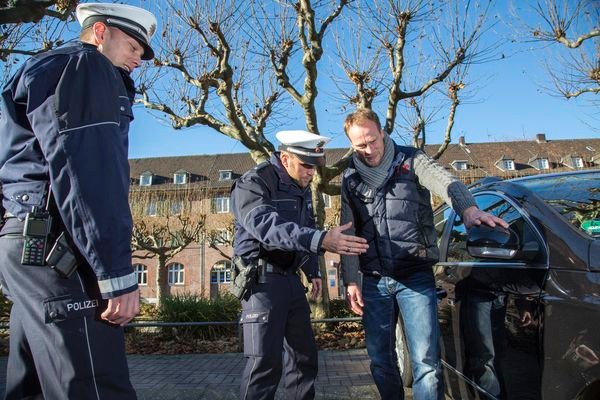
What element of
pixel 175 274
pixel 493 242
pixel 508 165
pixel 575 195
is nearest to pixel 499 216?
pixel 575 195

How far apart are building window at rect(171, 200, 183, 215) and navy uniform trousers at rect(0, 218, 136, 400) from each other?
80.0 ft

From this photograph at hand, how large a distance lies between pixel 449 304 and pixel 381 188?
93cm

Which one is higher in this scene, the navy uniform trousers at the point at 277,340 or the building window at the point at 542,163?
the building window at the point at 542,163

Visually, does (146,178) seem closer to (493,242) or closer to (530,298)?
(493,242)

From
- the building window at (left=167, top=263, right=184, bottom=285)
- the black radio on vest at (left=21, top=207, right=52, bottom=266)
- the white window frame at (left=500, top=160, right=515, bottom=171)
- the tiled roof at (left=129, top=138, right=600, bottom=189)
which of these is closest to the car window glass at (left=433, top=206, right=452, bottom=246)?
the black radio on vest at (left=21, top=207, right=52, bottom=266)

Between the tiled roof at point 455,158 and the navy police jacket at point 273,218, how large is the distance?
42092 mm

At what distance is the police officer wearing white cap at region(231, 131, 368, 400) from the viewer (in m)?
2.78

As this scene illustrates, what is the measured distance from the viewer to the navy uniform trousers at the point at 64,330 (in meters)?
1.63

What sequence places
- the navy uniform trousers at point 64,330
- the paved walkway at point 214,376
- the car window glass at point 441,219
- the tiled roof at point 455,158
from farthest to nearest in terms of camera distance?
the tiled roof at point 455,158 < the paved walkway at point 214,376 < the car window glass at point 441,219 < the navy uniform trousers at point 64,330

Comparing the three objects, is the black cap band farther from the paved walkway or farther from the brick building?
the brick building

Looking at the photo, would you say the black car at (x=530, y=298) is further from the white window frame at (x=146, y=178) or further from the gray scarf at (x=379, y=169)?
the white window frame at (x=146, y=178)

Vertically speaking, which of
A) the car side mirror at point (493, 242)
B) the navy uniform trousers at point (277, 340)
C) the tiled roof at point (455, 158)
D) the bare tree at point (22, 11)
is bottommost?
the navy uniform trousers at point (277, 340)

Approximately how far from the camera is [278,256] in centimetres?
306

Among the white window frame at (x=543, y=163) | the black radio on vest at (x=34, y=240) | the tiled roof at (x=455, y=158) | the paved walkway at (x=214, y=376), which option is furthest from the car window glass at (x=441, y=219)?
the white window frame at (x=543, y=163)
